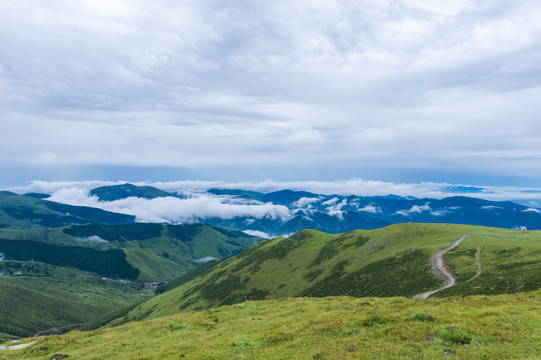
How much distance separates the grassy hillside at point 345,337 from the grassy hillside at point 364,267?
3075 cm

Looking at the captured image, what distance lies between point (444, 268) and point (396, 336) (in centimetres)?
5893

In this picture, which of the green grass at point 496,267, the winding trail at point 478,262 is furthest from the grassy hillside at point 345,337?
the winding trail at point 478,262

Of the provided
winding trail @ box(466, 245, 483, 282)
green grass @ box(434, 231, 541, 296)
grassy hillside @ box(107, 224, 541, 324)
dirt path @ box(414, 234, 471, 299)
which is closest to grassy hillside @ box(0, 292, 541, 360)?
green grass @ box(434, 231, 541, 296)

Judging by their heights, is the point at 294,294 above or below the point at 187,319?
below

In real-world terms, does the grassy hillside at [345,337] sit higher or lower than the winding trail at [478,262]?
higher

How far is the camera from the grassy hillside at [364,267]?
206 ft

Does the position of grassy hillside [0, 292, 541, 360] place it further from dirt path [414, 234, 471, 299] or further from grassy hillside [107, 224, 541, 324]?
grassy hillside [107, 224, 541, 324]

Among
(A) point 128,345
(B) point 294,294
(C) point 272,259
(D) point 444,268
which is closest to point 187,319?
(A) point 128,345

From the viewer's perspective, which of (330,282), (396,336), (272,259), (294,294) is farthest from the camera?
(272,259)

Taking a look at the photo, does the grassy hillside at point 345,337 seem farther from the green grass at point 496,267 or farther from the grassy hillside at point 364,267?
the grassy hillside at point 364,267

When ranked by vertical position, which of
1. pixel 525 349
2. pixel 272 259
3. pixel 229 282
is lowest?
pixel 229 282

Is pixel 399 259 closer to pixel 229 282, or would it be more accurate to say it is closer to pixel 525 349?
pixel 525 349

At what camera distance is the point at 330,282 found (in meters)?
102

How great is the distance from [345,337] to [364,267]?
272 feet
